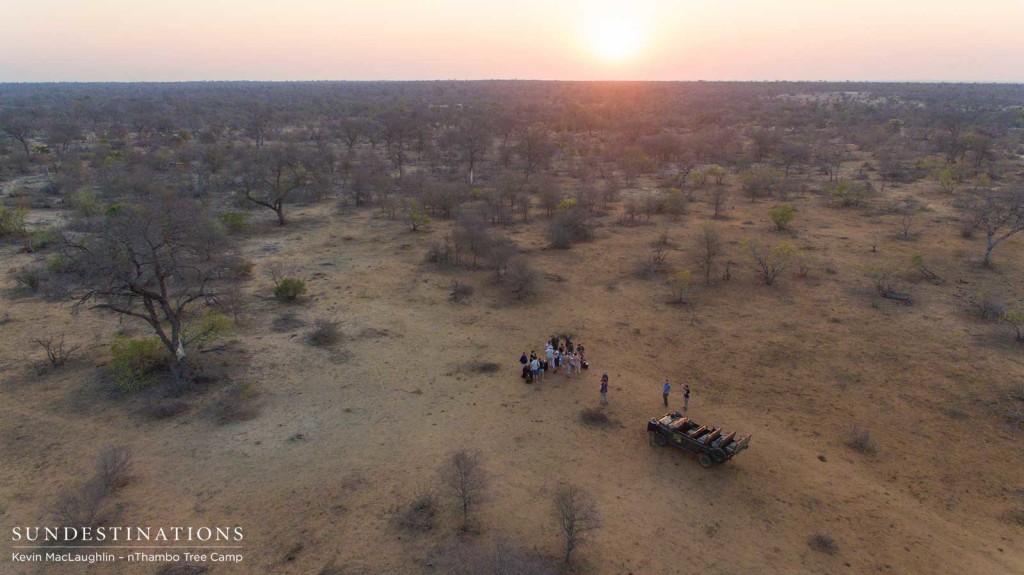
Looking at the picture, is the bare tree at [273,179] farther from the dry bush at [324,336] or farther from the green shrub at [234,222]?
the dry bush at [324,336]

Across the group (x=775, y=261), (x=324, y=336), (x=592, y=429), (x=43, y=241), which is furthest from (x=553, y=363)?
(x=43, y=241)

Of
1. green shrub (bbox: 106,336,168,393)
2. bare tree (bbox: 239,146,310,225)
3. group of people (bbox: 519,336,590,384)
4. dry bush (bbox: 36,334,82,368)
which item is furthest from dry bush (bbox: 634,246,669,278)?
bare tree (bbox: 239,146,310,225)

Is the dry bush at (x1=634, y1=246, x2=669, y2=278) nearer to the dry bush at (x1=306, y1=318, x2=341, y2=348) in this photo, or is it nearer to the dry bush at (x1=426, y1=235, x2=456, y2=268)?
the dry bush at (x1=426, y1=235, x2=456, y2=268)

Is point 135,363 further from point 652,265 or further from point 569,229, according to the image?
point 652,265

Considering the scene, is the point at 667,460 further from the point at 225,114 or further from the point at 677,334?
the point at 225,114

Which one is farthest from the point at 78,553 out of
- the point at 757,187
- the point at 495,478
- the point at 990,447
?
the point at 757,187
